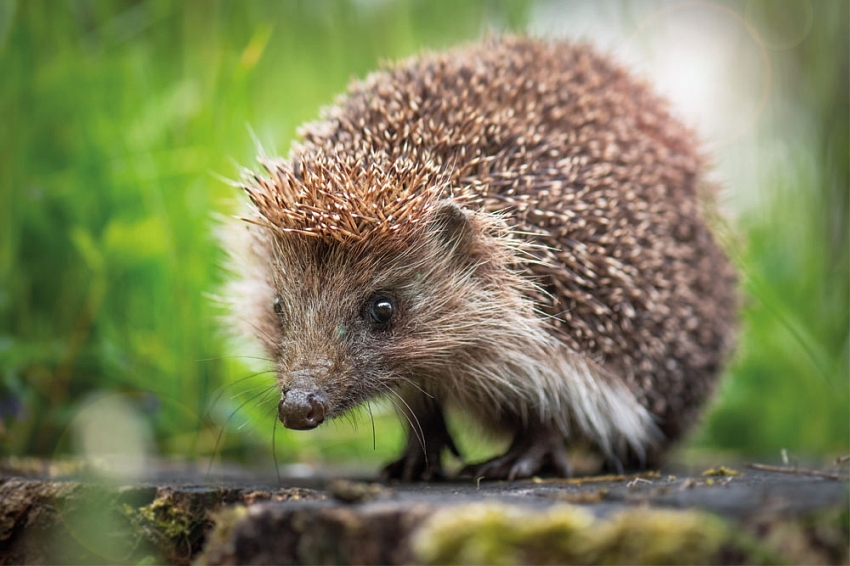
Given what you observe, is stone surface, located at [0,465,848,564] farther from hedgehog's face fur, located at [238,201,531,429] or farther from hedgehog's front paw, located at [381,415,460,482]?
hedgehog's front paw, located at [381,415,460,482]

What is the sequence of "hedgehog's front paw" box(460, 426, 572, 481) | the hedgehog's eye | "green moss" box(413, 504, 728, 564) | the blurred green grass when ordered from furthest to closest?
1. the blurred green grass
2. "hedgehog's front paw" box(460, 426, 572, 481)
3. the hedgehog's eye
4. "green moss" box(413, 504, 728, 564)

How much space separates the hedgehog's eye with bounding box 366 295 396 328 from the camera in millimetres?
3039

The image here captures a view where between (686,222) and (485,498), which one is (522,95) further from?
(485,498)

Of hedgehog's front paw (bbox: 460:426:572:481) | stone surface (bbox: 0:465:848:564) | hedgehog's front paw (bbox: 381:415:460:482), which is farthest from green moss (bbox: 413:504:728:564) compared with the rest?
hedgehog's front paw (bbox: 381:415:460:482)

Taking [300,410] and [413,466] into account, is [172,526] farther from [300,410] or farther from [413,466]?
[413,466]

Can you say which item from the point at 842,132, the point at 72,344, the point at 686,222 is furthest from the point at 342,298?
the point at 842,132

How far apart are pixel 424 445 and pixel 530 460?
42cm

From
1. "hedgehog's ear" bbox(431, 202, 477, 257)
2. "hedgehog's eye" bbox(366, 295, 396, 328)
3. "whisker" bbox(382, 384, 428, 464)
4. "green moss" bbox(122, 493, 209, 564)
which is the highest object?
"hedgehog's ear" bbox(431, 202, 477, 257)

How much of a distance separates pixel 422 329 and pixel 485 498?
3.50 feet

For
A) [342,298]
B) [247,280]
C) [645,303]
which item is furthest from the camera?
[247,280]

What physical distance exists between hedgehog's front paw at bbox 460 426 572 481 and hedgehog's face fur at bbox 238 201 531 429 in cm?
38

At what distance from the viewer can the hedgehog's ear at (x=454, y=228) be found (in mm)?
3057

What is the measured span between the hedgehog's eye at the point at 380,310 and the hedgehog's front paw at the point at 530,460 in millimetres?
684

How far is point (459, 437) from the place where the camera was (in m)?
4.48
